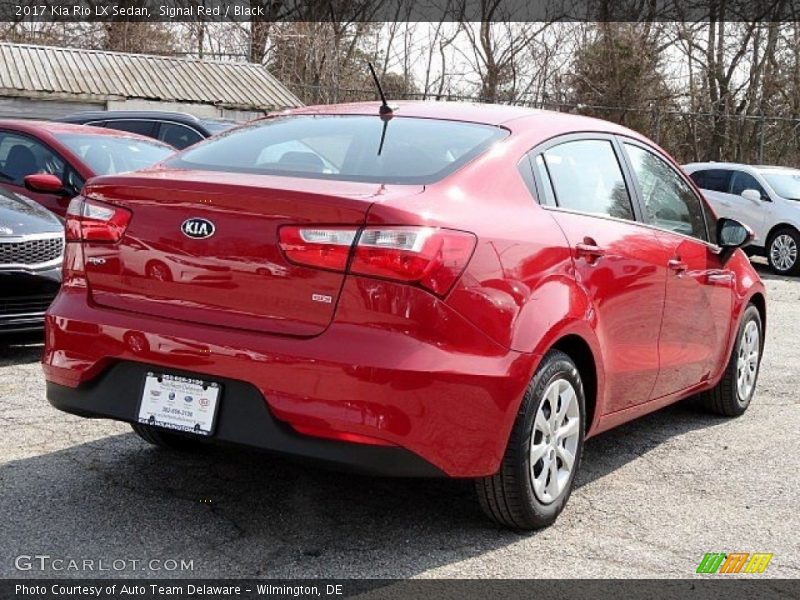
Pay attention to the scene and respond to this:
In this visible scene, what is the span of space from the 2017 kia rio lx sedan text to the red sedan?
4.16m

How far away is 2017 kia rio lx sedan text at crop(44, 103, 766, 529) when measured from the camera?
3.35 metres

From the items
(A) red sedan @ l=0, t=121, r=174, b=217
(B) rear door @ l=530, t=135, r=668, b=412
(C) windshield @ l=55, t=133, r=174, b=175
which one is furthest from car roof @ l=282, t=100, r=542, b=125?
(C) windshield @ l=55, t=133, r=174, b=175

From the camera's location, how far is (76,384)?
3.75 m

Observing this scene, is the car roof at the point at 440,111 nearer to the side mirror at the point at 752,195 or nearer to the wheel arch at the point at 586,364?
the wheel arch at the point at 586,364

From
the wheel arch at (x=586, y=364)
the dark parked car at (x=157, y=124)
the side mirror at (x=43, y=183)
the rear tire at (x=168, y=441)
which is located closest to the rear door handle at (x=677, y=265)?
the wheel arch at (x=586, y=364)

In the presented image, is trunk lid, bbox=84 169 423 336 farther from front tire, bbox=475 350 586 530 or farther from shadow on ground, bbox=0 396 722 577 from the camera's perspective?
front tire, bbox=475 350 586 530

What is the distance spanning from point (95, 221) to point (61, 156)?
4.83 metres

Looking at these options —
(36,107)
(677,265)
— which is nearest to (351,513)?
(677,265)

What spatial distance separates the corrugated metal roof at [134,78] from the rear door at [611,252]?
71.7 feet

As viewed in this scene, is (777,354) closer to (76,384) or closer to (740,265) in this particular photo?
(740,265)

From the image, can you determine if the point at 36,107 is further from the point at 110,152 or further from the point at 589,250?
the point at 589,250

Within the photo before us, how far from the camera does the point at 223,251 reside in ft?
11.5

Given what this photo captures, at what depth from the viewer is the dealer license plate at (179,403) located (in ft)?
11.5

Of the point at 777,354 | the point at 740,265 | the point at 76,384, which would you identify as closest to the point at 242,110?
the point at 777,354
